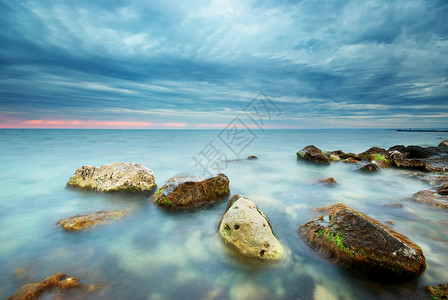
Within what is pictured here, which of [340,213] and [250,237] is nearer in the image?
[250,237]

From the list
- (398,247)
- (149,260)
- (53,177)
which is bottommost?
(53,177)

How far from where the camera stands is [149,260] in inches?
156

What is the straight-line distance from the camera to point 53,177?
962 cm

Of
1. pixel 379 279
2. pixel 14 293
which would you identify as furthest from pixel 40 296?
pixel 379 279

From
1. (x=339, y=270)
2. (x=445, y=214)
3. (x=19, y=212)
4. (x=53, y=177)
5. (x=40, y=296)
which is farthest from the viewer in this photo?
(x=53, y=177)

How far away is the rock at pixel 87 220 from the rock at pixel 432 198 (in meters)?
8.97

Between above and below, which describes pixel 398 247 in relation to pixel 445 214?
above

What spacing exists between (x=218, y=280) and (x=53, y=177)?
10.0m

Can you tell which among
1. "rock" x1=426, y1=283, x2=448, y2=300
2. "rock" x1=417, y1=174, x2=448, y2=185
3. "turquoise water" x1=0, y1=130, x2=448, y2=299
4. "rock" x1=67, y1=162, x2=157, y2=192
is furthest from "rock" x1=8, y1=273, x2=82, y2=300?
"rock" x1=417, y1=174, x2=448, y2=185

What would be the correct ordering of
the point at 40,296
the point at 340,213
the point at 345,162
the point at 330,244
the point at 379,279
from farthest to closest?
the point at 345,162 → the point at 340,213 → the point at 330,244 → the point at 379,279 → the point at 40,296

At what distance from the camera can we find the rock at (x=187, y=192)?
6.07 meters

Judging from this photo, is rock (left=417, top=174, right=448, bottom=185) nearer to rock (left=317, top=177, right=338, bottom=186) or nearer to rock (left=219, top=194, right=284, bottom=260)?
rock (left=317, top=177, right=338, bottom=186)

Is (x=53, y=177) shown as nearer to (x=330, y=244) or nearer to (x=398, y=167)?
(x=330, y=244)

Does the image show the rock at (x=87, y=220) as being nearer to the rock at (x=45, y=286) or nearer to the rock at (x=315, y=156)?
the rock at (x=45, y=286)
